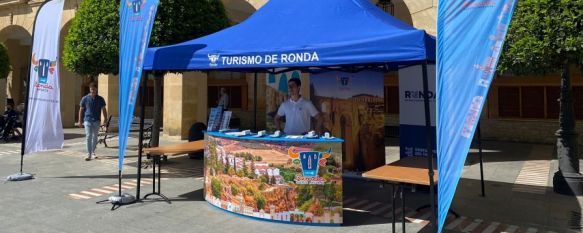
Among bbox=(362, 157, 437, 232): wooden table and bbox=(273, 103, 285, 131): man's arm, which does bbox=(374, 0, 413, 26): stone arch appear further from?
bbox=(362, 157, 437, 232): wooden table

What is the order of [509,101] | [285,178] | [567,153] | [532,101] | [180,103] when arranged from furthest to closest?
[180,103] → [509,101] → [532,101] → [567,153] → [285,178]

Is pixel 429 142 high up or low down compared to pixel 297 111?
down

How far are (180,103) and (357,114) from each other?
978 centimetres

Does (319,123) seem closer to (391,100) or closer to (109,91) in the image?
(391,100)

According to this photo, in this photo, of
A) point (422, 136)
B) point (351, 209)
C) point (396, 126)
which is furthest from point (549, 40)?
point (396, 126)

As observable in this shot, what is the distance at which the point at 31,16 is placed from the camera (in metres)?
21.8

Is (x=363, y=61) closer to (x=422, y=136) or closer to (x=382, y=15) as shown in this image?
(x=382, y=15)

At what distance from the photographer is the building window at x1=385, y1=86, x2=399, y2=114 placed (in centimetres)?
1845

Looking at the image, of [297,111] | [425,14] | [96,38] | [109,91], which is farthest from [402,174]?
[109,91]

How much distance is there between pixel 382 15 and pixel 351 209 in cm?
298

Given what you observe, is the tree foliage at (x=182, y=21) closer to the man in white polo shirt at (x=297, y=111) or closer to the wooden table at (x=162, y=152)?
the wooden table at (x=162, y=152)

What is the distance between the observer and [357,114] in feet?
27.3

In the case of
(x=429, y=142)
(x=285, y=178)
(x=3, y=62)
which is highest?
(x=3, y=62)

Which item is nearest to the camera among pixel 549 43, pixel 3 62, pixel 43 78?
pixel 549 43
